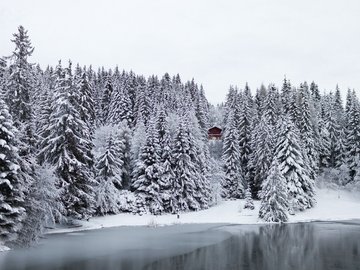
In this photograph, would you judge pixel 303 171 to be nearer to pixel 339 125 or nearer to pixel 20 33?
pixel 339 125

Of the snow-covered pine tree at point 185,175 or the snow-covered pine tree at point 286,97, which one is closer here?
the snow-covered pine tree at point 185,175

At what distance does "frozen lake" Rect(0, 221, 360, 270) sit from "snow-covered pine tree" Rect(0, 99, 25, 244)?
2019mm

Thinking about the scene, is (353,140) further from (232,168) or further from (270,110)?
(232,168)

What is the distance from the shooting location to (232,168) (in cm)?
6956

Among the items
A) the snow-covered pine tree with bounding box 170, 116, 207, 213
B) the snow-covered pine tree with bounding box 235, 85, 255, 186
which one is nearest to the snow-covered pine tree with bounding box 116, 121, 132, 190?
the snow-covered pine tree with bounding box 170, 116, 207, 213

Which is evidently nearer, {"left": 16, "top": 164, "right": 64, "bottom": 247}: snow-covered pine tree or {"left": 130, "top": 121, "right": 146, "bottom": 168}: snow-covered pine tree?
{"left": 16, "top": 164, "right": 64, "bottom": 247}: snow-covered pine tree

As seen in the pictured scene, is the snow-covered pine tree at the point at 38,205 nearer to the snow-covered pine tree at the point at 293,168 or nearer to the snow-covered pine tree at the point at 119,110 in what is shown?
the snow-covered pine tree at the point at 293,168

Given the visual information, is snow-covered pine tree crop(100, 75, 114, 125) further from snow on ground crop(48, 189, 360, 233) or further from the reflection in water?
the reflection in water

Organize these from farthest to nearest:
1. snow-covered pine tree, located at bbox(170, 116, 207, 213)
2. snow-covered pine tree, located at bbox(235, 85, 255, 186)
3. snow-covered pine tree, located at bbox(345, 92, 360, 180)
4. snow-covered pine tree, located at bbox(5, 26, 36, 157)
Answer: snow-covered pine tree, located at bbox(235, 85, 255, 186)
snow-covered pine tree, located at bbox(345, 92, 360, 180)
snow-covered pine tree, located at bbox(170, 116, 207, 213)
snow-covered pine tree, located at bbox(5, 26, 36, 157)

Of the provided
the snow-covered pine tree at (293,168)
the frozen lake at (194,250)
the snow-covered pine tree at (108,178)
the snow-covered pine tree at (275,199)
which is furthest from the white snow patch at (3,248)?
the snow-covered pine tree at (293,168)

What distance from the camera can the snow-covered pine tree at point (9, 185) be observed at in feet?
93.1

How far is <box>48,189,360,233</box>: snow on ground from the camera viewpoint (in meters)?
50.8

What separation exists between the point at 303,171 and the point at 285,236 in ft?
68.8

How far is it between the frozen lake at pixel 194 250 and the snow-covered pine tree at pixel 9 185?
6.62 ft
